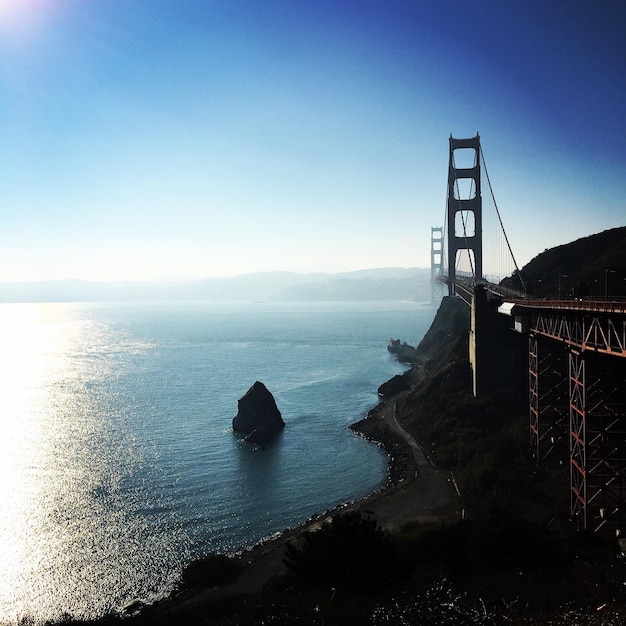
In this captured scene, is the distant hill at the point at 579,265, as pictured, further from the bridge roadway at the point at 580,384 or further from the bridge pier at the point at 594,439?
the bridge pier at the point at 594,439

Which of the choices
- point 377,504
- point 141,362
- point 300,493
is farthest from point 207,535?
point 141,362

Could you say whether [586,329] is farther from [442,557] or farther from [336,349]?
[336,349]

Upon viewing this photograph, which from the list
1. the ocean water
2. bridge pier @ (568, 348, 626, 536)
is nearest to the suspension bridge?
bridge pier @ (568, 348, 626, 536)

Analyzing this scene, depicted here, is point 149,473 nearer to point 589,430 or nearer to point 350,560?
point 350,560

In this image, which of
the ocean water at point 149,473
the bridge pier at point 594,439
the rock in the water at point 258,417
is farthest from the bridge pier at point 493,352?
the rock in the water at point 258,417

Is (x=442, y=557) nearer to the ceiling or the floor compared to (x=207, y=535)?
nearer to the ceiling

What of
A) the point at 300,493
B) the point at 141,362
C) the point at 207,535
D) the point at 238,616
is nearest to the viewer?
the point at 238,616

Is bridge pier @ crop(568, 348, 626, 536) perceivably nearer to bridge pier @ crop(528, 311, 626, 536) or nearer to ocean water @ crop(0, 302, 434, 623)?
bridge pier @ crop(528, 311, 626, 536)
